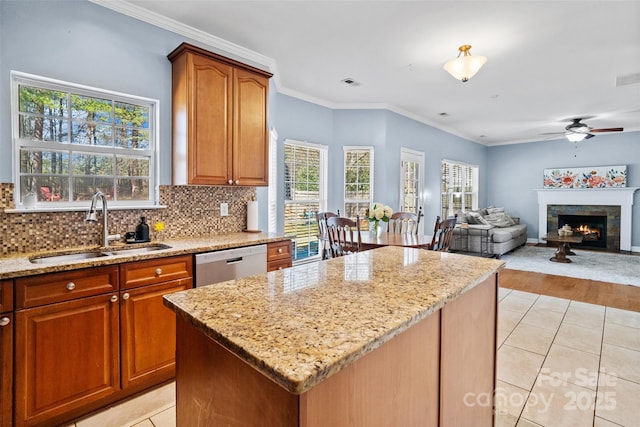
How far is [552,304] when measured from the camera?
12.2 ft

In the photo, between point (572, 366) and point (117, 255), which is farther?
point (572, 366)

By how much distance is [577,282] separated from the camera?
15.2 feet

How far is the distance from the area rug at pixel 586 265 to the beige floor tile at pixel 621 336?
2.11m

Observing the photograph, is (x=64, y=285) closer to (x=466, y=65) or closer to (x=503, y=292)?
(x=466, y=65)

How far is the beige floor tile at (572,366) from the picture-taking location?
2244 millimetres

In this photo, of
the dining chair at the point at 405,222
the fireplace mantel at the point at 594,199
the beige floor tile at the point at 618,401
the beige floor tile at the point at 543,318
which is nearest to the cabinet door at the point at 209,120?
the dining chair at the point at 405,222

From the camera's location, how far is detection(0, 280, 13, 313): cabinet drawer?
1562mm

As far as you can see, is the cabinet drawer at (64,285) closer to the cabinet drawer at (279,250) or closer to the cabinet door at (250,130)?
the cabinet drawer at (279,250)

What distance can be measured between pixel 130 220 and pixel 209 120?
103 centimetres

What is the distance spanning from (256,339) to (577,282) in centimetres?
553

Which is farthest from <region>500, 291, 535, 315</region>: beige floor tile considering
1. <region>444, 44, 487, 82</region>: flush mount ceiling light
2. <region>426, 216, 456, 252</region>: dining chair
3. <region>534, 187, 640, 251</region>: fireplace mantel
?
<region>534, 187, 640, 251</region>: fireplace mantel

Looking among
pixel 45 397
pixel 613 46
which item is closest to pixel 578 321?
pixel 613 46

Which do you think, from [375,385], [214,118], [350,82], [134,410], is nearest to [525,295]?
[350,82]

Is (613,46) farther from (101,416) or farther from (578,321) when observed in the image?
(101,416)
